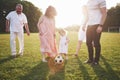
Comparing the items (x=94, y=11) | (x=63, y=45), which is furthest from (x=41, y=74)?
(x=63, y=45)

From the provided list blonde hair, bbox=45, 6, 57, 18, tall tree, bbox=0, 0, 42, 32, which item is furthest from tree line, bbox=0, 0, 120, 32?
blonde hair, bbox=45, 6, 57, 18

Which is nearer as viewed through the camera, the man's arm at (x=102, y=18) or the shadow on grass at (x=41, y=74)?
the shadow on grass at (x=41, y=74)

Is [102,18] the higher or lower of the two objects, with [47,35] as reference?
higher

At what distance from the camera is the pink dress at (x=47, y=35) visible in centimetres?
1246

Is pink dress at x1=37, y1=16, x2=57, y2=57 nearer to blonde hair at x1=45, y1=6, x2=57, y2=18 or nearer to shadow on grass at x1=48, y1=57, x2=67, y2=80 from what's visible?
blonde hair at x1=45, y1=6, x2=57, y2=18

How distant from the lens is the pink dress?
12.5 meters

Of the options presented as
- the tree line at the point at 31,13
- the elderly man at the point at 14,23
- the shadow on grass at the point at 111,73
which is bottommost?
the shadow on grass at the point at 111,73

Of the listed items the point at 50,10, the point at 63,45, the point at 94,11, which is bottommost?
the point at 63,45

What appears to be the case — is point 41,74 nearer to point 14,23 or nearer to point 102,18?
point 102,18

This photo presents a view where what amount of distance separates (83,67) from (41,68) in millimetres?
1505

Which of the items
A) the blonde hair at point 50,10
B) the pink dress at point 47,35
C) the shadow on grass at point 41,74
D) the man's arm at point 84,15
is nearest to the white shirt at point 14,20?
the pink dress at point 47,35

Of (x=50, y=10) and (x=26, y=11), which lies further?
(x=26, y=11)

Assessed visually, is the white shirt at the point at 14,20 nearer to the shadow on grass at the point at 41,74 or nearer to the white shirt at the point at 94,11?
the shadow on grass at the point at 41,74

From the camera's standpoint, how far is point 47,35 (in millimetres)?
12547
